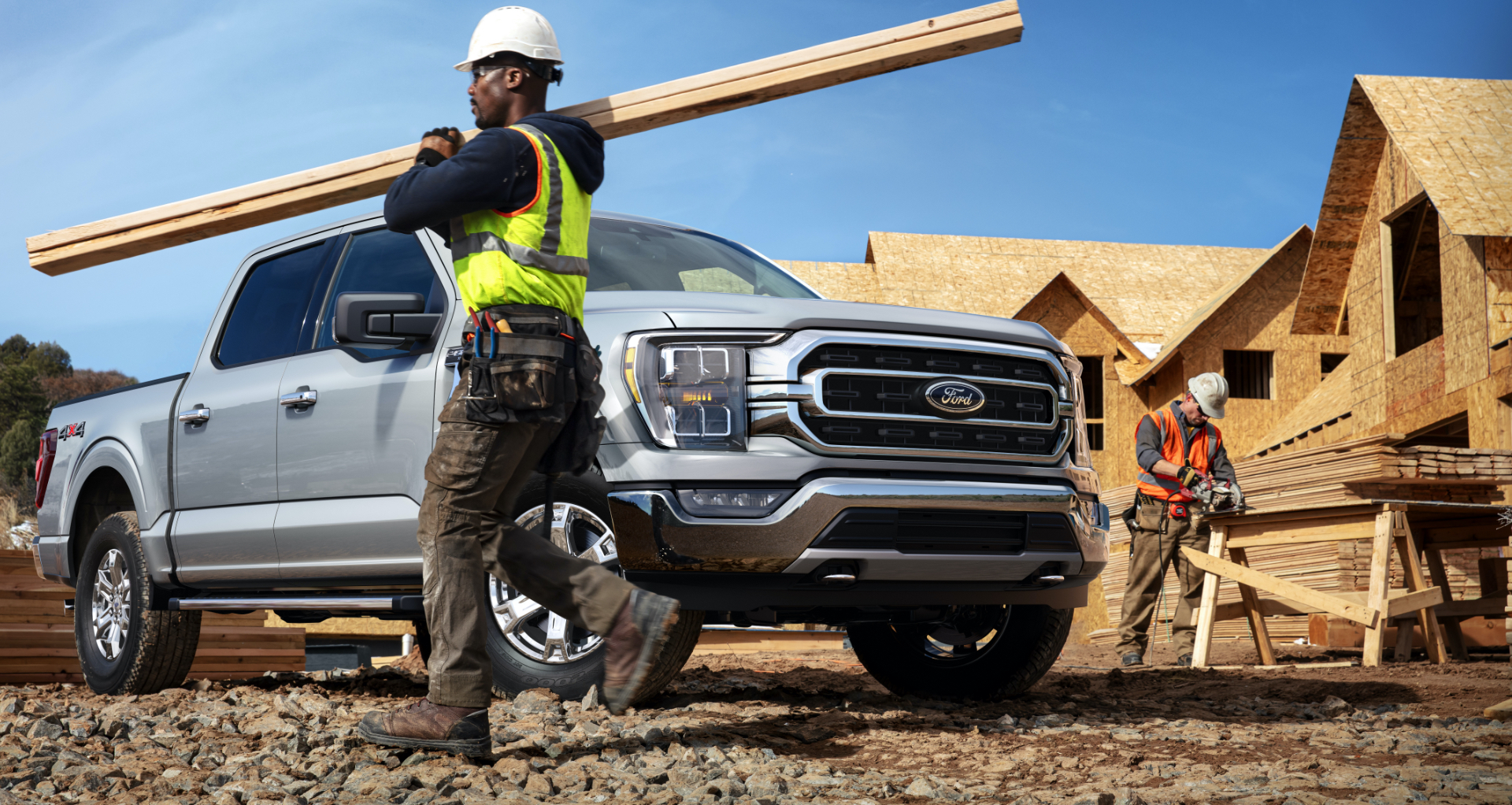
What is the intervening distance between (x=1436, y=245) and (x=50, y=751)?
62.0 feet

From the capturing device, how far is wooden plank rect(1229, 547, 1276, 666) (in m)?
9.98

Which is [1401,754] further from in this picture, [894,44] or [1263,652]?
[1263,652]

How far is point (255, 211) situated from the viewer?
5.79 m

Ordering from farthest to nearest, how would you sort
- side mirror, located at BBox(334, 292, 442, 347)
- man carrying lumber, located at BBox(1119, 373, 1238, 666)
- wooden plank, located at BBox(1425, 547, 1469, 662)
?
man carrying lumber, located at BBox(1119, 373, 1238, 666), wooden plank, located at BBox(1425, 547, 1469, 662), side mirror, located at BBox(334, 292, 442, 347)

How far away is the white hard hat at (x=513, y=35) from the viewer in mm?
4062

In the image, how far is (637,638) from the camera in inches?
150

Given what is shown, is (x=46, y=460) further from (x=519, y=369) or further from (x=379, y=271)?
(x=519, y=369)

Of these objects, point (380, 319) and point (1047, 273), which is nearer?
point (380, 319)

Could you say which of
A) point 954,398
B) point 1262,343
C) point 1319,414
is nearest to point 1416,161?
point 1319,414

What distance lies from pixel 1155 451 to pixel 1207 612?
1.38 m

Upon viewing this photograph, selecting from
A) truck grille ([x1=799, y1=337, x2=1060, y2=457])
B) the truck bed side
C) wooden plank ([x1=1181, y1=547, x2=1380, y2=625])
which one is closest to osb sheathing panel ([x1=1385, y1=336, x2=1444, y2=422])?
wooden plank ([x1=1181, y1=547, x2=1380, y2=625])

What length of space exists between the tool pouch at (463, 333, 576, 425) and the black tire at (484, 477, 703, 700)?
0.85 meters

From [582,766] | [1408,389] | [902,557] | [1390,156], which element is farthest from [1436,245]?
[582,766]

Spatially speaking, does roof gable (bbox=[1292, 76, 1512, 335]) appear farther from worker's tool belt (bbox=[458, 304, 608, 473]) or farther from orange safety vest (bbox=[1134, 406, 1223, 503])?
worker's tool belt (bbox=[458, 304, 608, 473])
